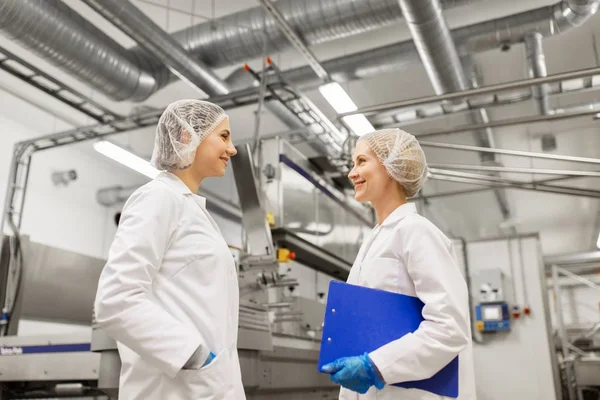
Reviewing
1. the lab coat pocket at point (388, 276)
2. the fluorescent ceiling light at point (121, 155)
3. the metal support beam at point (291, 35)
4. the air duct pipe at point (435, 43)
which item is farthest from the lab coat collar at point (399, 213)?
the fluorescent ceiling light at point (121, 155)

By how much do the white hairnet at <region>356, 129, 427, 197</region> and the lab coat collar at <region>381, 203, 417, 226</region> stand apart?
0.26ft

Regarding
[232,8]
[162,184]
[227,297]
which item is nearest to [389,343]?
[227,297]

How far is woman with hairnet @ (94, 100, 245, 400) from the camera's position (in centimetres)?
111

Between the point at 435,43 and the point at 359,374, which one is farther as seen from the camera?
the point at 435,43

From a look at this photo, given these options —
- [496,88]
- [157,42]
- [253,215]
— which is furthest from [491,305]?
[157,42]

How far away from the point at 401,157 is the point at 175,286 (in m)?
0.69

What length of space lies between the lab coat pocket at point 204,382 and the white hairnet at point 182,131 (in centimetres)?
55

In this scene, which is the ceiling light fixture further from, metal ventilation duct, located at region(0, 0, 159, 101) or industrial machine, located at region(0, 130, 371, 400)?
metal ventilation duct, located at region(0, 0, 159, 101)

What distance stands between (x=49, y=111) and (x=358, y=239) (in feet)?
12.2

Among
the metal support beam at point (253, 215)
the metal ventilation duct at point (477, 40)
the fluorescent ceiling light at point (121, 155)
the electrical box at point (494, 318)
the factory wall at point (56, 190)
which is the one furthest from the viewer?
the factory wall at point (56, 190)

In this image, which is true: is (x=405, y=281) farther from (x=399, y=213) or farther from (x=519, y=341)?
(x=519, y=341)

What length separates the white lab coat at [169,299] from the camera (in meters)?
1.11

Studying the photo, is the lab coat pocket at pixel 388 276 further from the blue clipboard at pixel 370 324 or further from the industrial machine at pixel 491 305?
the industrial machine at pixel 491 305

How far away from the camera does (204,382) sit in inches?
44.1
